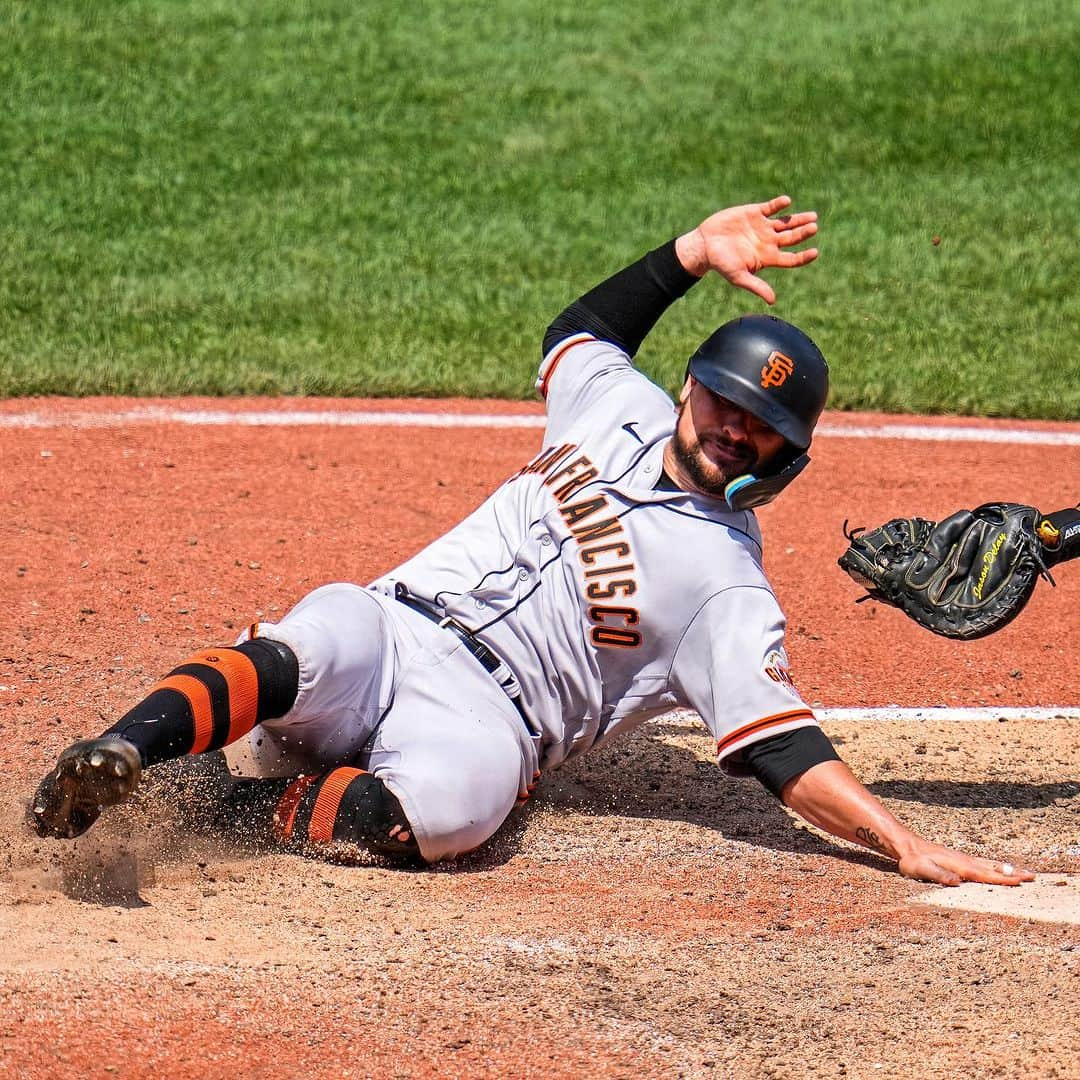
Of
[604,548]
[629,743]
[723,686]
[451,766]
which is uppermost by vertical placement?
[604,548]

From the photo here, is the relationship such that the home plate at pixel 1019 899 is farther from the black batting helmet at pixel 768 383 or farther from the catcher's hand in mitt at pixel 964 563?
the black batting helmet at pixel 768 383

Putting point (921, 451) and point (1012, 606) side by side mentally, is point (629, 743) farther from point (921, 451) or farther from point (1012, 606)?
point (921, 451)

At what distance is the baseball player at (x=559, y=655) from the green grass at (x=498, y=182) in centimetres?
384

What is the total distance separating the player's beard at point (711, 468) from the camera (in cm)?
372

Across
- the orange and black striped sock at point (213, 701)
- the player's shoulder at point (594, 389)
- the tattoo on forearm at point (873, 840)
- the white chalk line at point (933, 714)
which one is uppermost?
the player's shoulder at point (594, 389)

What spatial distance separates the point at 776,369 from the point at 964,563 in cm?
76

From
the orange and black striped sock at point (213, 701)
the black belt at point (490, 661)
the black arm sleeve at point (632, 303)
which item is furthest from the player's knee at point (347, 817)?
the black arm sleeve at point (632, 303)

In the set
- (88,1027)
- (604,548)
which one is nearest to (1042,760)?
(604,548)

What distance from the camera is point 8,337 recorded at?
7.80 meters

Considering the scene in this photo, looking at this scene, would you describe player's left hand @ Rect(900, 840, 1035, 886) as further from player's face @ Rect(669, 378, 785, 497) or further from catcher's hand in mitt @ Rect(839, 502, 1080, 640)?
player's face @ Rect(669, 378, 785, 497)

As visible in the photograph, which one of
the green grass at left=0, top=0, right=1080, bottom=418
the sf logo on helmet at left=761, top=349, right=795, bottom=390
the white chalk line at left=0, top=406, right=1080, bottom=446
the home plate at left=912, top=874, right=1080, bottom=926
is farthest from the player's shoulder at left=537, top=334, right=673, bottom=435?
the green grass at left=0, top=0, right=1080, bottom=418

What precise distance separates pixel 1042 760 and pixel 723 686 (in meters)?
1.41

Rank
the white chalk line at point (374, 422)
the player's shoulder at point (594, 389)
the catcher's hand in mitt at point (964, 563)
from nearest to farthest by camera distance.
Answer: the catcher's hand in mitt at point (964, 563) < the player's shoulder at point (594, 389) < the white chalk line at point (374, 422)

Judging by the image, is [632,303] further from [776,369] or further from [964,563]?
[964,563]
